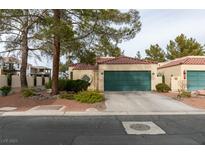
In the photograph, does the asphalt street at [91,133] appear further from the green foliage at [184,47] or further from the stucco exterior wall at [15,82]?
the green foliage at [184,47]

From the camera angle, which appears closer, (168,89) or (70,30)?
(70,30)

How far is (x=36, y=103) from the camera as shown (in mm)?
21422

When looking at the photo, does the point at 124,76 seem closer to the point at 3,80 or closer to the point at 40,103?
the point at 3,80

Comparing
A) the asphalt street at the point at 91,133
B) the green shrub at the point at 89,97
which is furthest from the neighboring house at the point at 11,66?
the asphalt street at the point at 91,133

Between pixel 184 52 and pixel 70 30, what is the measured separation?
3907cm

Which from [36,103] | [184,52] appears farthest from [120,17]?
[184,52]

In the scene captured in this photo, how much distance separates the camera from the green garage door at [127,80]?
35.1m

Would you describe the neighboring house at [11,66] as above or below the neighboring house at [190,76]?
above

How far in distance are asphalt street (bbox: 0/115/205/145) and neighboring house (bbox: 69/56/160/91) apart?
2099cm

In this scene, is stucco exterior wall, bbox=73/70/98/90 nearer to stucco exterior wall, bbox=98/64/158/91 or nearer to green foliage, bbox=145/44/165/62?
stucco exterior wall, bbox=98/64/158/91

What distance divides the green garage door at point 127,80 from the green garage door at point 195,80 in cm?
405

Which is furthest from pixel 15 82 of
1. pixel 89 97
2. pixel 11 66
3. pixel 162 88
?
pixel 89 97

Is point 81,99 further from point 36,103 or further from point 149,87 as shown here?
point 149,87
